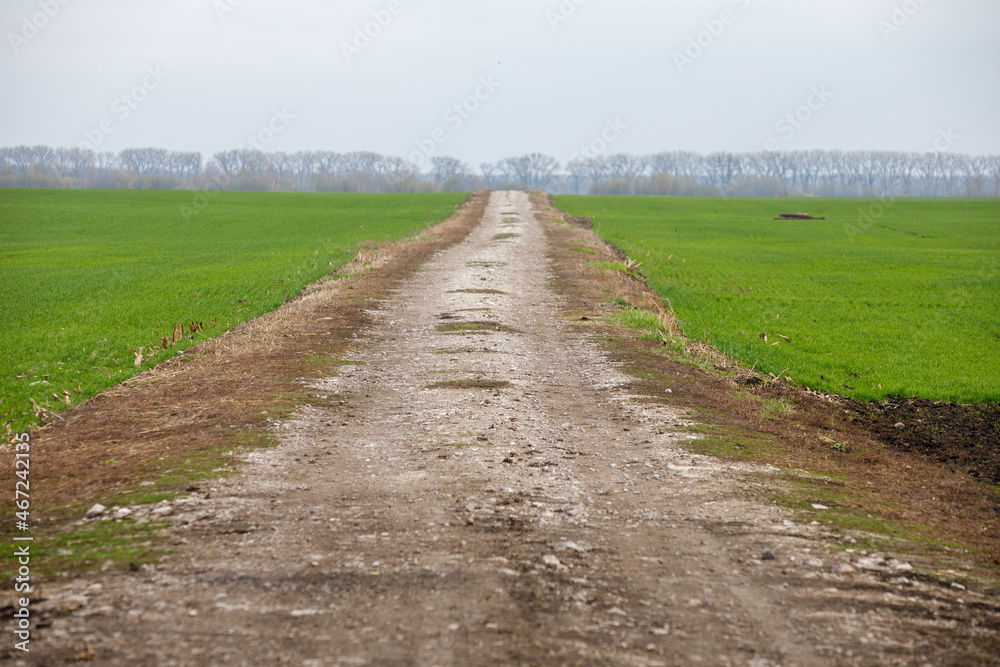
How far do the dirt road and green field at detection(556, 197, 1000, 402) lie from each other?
9.37m

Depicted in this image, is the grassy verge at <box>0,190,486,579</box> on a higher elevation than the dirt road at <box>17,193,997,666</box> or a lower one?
higher

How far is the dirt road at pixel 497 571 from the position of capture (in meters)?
4.25

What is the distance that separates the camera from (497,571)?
509cm

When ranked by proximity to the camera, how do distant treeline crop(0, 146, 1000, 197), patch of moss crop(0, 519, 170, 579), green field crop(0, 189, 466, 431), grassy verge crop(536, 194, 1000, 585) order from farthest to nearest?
distant treeline crop(0, 146, 1000, 197) → green field crop(0, 189, 466, 431) → grassy verge crop(536, 194, 1000, 585) → patch of moss crop(0, 519, 170, 579)

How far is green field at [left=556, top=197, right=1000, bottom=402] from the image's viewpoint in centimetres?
1562

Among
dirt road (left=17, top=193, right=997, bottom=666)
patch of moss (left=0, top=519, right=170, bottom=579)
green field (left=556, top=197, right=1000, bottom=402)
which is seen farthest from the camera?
green field (left=556, top=197, right=1000, bottom=402)

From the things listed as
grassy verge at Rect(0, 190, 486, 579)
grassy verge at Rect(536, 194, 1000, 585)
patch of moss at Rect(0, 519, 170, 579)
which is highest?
grassy verge at Rect(0, 190, 486, 579)

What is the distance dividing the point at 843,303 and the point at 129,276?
27374mm

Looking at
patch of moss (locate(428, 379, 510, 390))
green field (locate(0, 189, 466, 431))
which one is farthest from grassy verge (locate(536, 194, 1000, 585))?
green field (locate(0, 189, 466, 431))

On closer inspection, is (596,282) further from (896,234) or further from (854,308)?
(896,234)

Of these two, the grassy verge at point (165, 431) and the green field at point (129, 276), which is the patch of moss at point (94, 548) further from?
the green field at point (129, 276)

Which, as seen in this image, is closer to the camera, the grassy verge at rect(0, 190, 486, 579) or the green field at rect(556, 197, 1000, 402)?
the grassy verge at rect(0, 190, 486, 579)

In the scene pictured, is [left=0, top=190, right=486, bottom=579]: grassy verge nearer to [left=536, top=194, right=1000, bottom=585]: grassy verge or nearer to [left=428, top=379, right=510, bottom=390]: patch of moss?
[left=428, top=379, right=510, bottom=390]: patch of moss

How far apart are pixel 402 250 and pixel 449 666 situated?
25.5 metres
